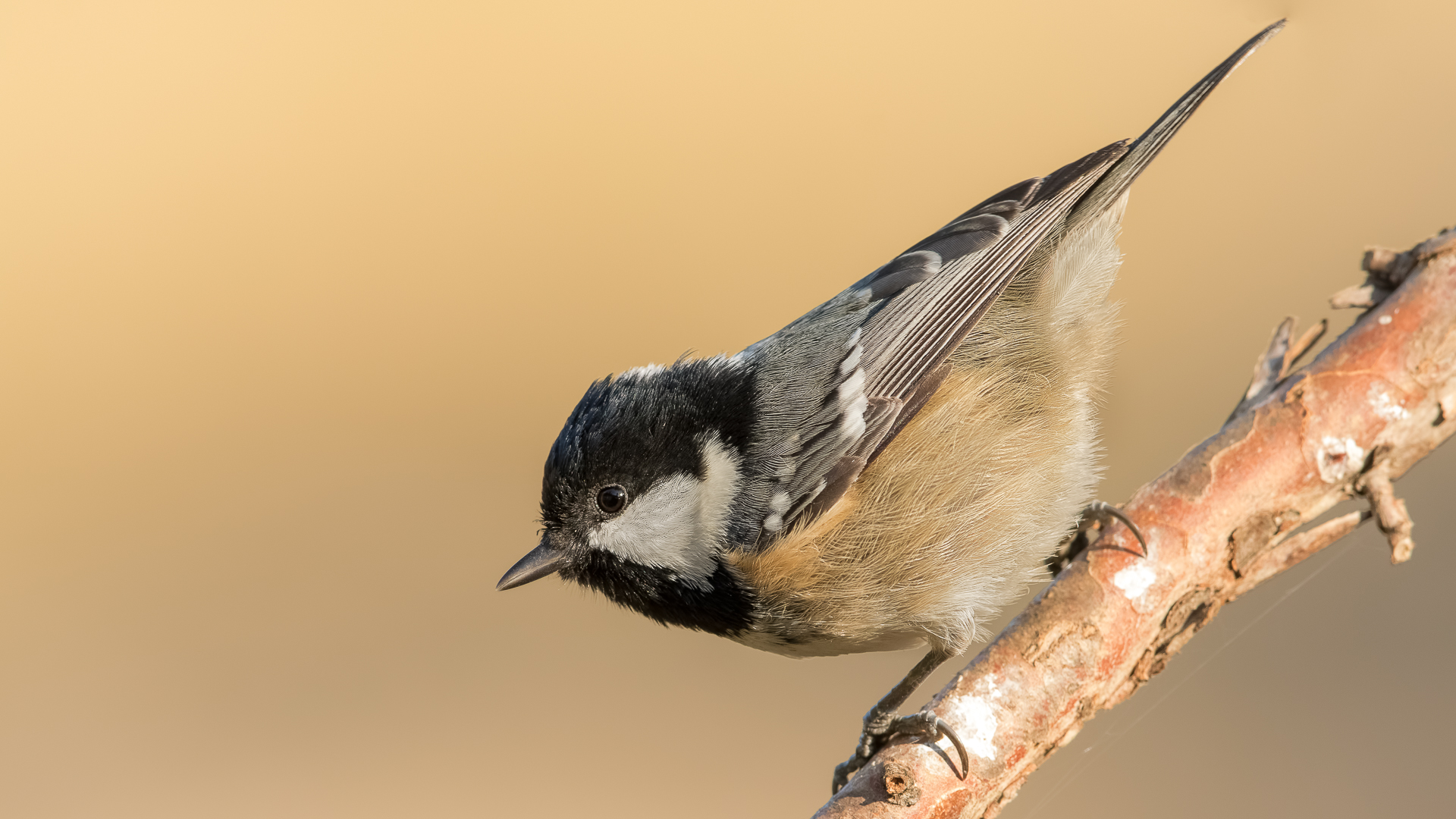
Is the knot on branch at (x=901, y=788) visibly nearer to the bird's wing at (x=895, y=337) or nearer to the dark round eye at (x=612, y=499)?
the bird's wing at (x=895, y=337)

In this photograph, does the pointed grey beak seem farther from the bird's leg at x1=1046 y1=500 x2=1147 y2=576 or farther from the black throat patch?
the bird's leg at x1=1046 y1=500 x2=1147 y2=576

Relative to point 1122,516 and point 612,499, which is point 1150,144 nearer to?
point 1122,516

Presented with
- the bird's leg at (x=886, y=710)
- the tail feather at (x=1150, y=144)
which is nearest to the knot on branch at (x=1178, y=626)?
the bird's leg at (x=886, y=710)

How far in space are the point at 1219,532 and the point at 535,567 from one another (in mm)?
1056

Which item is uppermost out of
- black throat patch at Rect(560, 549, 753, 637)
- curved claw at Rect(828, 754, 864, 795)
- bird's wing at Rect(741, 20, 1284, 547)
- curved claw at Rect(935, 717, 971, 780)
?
bird's wing at Rect(741, 20, 1284, 547)

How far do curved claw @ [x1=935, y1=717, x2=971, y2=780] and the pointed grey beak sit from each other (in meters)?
0.66

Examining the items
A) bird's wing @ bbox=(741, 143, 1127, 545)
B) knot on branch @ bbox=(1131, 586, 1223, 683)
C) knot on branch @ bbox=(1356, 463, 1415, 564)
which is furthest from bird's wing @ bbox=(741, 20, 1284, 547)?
knot on branch @ bbox=(1356, 463, 1415, 564)

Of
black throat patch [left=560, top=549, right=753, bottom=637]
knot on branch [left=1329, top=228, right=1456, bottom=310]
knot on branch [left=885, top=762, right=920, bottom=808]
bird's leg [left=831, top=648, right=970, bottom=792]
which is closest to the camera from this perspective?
knot on branch [left=885, top=762, right=920, bottom=808]

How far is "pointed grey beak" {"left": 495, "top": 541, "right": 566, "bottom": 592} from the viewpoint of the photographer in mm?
1518

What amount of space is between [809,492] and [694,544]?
0.21 m

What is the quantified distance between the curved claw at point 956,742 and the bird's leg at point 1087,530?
328mm

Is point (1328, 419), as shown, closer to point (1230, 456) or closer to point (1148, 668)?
point (1230, 456)

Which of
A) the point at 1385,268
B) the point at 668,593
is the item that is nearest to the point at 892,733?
the point at 668,593

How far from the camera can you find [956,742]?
1.22 meters
